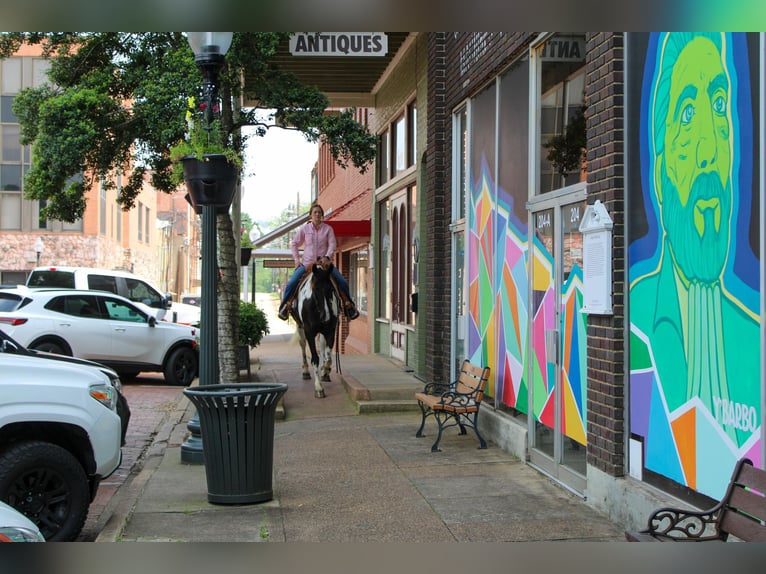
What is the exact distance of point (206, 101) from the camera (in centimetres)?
916

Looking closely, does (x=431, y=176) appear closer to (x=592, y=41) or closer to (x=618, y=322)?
(x=592, y=41)

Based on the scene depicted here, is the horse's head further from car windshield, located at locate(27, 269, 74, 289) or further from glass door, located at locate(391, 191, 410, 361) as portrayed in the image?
car windshield, located at locate(27, 269, 74, 289)

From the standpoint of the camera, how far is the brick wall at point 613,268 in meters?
6.57

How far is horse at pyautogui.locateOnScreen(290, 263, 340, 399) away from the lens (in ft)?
43.6

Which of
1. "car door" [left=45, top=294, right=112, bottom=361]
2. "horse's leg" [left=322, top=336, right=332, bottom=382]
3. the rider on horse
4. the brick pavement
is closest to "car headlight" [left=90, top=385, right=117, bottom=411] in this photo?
the brick pavement

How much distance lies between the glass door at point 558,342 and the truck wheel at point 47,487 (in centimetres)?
397

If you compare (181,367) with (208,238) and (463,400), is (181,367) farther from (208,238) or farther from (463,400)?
(208,238)

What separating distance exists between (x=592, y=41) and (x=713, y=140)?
2.08m

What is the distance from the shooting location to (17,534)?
151 inches

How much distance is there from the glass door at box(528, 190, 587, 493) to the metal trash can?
249 centimetres

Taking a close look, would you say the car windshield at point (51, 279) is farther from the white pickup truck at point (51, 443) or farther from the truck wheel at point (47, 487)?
the truck wheel at point (47, 487)

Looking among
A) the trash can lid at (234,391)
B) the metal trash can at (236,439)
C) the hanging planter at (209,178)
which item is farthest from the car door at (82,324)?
the metal trash can at (236,439)

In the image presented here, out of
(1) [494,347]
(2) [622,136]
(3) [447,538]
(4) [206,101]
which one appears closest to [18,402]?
(3) [447,538]

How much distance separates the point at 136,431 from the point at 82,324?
5267 millimetres
